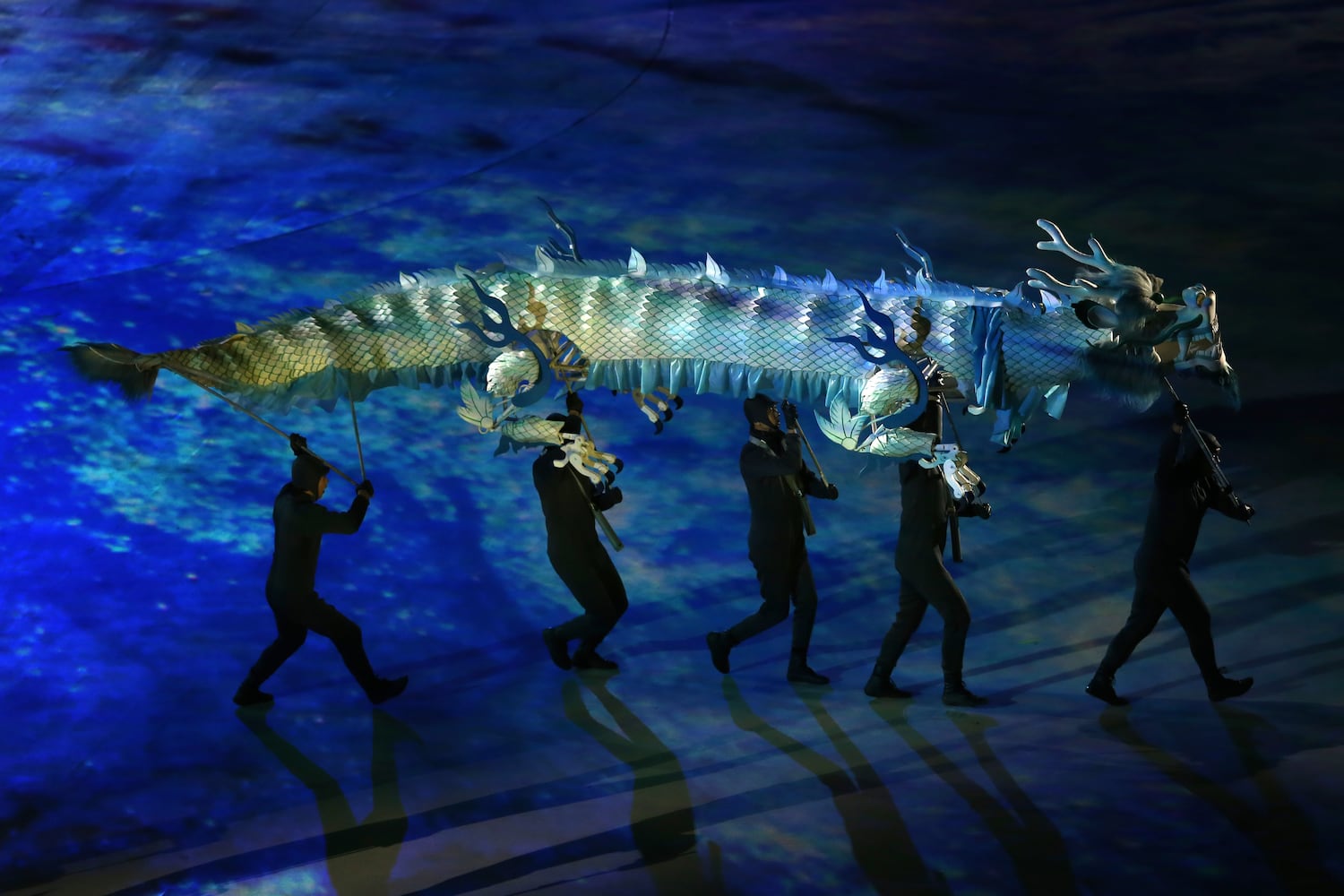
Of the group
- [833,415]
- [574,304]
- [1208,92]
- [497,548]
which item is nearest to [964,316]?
[833,415]

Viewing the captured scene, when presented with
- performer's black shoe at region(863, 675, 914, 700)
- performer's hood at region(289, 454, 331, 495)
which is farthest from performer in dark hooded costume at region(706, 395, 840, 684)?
performer's hood at region(289, 454, 331, 495)

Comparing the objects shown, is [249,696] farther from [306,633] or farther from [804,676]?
[804,676]

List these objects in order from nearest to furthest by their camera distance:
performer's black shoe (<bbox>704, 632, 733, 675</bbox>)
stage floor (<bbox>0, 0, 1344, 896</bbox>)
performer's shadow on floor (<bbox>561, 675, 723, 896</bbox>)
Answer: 1. performer's shadow on floor (<bbox>561, 675, 723, 896</bbox>)
2. stage floor (<bbox>0, 0, 1344, 896</bbox>)
3. performer's black shoe (<bbox>704, 632, 733, 675</bbox>)

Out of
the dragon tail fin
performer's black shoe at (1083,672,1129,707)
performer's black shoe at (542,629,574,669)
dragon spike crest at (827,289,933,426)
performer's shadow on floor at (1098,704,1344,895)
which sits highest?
dragon spike crest at (827,289,933,426)

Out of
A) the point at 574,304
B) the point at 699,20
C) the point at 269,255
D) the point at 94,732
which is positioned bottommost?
the point at 94,732

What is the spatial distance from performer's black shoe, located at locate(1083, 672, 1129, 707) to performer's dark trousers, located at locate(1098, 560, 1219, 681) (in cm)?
13

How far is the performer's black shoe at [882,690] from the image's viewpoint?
6574mm

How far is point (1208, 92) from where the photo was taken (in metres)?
11.1

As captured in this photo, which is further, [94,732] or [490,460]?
[490,460]

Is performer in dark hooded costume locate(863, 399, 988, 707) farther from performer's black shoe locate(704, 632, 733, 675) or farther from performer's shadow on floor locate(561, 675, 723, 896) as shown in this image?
performer's shadow on floor locate(561, 675, 723, 896)

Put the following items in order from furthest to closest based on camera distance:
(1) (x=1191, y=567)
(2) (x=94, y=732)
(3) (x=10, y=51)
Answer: (3) (x=10, y=51)
(1) (x=1191, y=567)
(2) (x=94, y=732)

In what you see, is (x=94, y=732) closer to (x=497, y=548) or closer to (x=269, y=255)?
(x=497, y=548)

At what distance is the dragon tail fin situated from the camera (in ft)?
19.8

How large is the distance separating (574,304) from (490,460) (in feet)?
9.04
